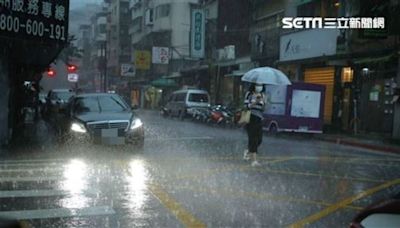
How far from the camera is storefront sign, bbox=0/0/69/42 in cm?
1362

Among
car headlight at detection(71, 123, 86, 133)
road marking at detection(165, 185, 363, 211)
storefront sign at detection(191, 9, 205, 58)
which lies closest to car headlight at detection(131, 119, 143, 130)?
car headlight at detection(71, 123, 86, 133)

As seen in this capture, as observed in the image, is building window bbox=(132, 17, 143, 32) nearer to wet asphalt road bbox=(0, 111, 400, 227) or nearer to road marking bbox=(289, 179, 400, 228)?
wet asphalt road bbox=(0, 111, 400, 227)

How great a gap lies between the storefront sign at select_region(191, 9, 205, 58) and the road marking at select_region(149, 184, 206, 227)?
35254 millimetres

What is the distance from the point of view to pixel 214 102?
4488cm

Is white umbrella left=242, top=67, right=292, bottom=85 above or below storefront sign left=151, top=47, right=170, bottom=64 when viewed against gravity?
below

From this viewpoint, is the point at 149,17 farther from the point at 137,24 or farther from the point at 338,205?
the point at 338,205

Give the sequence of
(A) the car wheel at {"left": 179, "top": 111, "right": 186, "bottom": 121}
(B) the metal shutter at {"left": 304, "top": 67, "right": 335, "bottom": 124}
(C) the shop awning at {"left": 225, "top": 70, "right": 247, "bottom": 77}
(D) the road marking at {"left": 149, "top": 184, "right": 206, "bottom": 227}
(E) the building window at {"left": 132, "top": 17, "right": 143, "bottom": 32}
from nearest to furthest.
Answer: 1. (D) the road marking at {"left": 149, "top": 184, "right": 206, "bottom": 227}
2. (B) the metal shutter at {"left": 304, "top": 67, "right": 335, "bottom": 124}
3. (A) the car wheel at {"left": 179, "top": 111, "right": 186, "bottom": 121}
4. (C) the shop awning at {"left": 225, "top": 70, "right": 247, "bottom": 77}
5. (E) the building window at {"left": 132, "top": 17, "right": 143, "bottom": 32}

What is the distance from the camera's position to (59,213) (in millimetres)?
7598

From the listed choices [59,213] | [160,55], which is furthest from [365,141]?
[160,55]

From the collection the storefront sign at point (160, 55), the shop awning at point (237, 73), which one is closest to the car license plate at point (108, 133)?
the shop awning at point (237, 73)

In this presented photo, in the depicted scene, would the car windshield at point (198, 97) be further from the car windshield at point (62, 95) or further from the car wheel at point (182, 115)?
the car windshield at point (62, 95)

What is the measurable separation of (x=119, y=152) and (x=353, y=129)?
42.6ft

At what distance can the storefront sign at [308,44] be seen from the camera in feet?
87.8

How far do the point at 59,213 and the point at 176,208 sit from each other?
1.49m
